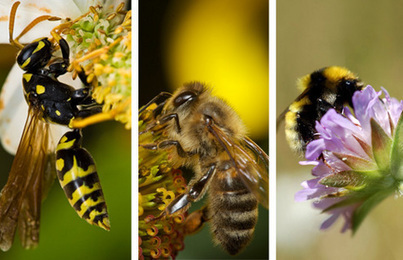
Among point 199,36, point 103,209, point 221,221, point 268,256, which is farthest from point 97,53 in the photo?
point 268,256

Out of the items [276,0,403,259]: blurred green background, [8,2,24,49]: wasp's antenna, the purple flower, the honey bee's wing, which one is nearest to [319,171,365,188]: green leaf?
the purple flower

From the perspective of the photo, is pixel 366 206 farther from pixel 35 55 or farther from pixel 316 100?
pixel 35 55

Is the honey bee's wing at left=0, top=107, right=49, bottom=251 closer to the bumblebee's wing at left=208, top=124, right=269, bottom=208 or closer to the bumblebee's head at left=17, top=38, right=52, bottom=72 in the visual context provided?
the bumblebee's head at left=17, top=38, right=52, bottom=72

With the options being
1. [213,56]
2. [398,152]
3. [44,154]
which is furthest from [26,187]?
[398,152]

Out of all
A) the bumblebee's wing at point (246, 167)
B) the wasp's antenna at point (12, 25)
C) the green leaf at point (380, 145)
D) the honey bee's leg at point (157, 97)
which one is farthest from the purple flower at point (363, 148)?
the wasp's antenna at point (12, 25)

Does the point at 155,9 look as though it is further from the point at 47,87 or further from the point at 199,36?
the point at 47,87

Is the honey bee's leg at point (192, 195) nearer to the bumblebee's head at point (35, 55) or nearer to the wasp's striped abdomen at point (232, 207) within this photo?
the wasp's striped abdomen at point (232, 207)
